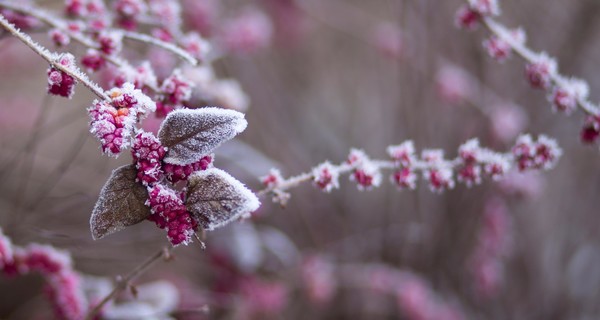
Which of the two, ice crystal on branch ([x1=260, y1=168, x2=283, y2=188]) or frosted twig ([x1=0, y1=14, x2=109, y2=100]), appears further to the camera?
ice crystal on branch ([x1=260, y1=168, x2=283, y2=188])

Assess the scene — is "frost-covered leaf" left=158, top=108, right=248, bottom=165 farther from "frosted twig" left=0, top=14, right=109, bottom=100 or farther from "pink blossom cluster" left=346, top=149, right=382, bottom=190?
"pink blossom cluster" left=346, top=149, right=382, bottom=190

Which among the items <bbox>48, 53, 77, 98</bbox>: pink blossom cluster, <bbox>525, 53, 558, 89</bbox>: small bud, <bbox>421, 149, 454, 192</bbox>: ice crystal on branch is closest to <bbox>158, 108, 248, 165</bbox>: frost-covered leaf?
<bbox>48, 53, 77, 98</bbox>: pink blossom cluster

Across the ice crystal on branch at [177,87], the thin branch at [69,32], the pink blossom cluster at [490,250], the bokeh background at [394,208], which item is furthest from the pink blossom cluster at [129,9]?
the pink blossom cluster at [490,250]

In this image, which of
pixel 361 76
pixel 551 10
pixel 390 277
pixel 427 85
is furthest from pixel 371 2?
pixel 390 277

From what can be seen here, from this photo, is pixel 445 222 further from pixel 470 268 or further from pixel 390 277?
pixel 390 277

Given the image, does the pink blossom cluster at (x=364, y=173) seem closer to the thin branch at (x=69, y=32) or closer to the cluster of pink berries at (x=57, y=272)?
the thin branch at (x=69, y=32)

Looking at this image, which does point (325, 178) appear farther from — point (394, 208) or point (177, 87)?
point (394, 208)
